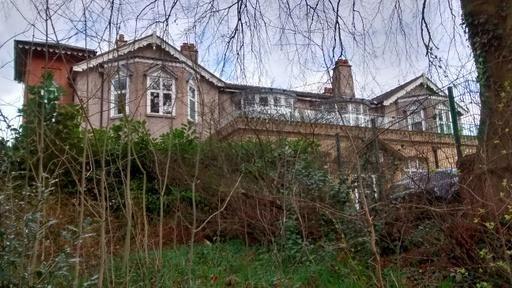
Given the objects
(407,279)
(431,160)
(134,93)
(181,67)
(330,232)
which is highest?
(181,67)

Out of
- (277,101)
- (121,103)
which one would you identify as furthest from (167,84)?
(277,101)

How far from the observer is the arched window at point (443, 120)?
296 inches

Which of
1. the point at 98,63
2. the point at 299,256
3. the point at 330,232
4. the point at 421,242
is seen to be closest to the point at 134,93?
the point at 98,63

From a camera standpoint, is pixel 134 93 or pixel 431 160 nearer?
pixel 134 93

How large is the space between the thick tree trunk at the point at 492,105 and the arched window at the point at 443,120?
1529 mm

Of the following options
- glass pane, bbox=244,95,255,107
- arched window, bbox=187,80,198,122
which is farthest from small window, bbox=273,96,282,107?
arched window, bbox=187,80,198,122

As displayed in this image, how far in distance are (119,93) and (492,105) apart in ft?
14.1

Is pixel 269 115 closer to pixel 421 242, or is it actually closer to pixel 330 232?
pixel 330 232

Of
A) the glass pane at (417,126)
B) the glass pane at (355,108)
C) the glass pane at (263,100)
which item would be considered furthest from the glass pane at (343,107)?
the glass pane at (263,100)

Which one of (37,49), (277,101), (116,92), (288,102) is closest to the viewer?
(37,49)

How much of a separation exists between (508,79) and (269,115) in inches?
155

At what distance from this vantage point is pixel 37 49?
3.07 meters

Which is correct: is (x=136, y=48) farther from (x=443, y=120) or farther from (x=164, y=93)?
(x=443, y=120)

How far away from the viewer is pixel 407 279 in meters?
4.81
